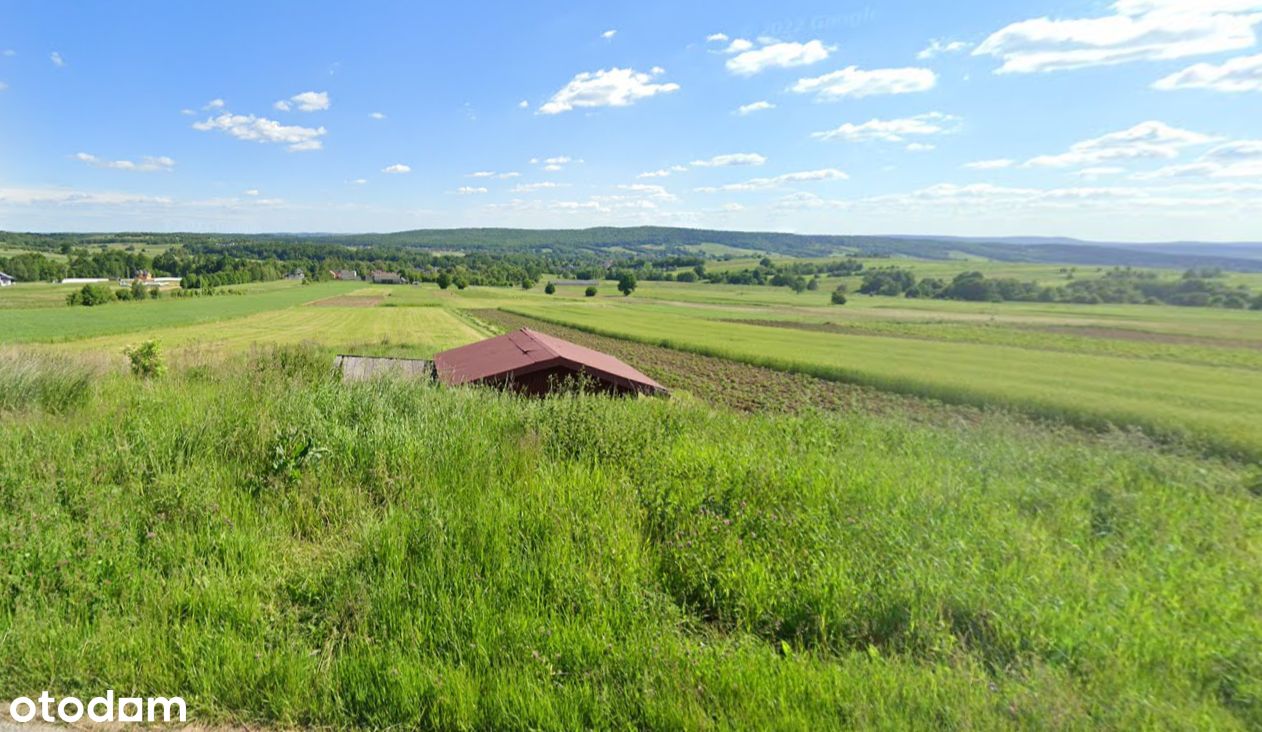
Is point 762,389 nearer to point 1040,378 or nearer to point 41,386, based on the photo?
point 1040,378

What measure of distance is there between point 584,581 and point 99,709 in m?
2.44

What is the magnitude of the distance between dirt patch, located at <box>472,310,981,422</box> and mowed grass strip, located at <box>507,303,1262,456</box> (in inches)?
70.6

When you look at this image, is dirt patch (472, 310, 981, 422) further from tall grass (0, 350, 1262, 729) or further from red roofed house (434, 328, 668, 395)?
tall grass (0, 350, 1262, 729)

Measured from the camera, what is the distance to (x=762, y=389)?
28047 mm

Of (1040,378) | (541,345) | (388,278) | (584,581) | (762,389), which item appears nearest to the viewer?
(584,581)

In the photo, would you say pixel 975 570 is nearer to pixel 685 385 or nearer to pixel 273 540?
pixel 273 540

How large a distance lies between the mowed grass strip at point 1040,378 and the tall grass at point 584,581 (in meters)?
19.8

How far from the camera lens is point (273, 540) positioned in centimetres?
383

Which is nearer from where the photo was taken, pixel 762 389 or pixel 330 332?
pixel 762 389

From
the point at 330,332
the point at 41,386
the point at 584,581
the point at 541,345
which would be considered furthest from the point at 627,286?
the point at 584,581

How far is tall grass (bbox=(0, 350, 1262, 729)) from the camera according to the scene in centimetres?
258

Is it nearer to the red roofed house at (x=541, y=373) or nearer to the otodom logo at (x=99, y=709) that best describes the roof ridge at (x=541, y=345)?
the red roofed house at (x=541, y=373)

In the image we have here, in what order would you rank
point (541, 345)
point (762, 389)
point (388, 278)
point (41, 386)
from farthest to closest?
point (388, 278) → point (762, 389) → point (541, 345) → point (41, 386)

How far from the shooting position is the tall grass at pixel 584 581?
2.58 metres
